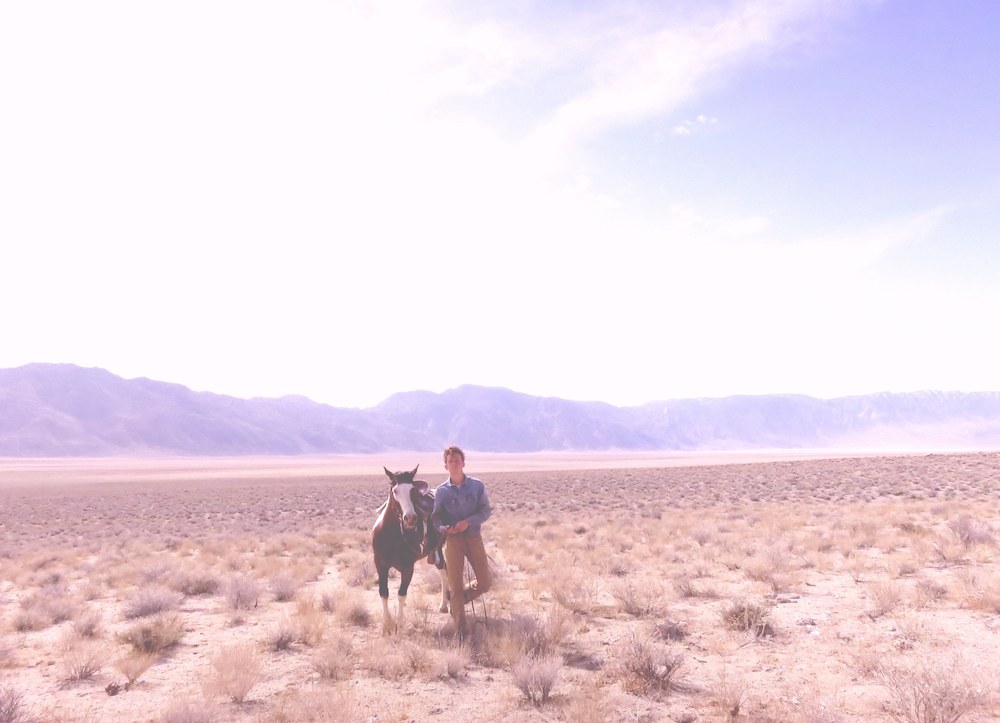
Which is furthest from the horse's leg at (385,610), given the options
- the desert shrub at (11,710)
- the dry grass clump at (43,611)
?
the dry grass clump at (43,611)

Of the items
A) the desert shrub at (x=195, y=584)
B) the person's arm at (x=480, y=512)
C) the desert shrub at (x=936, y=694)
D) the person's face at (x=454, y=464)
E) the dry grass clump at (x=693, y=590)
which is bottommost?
the desert shrub at (x=195, y=584)

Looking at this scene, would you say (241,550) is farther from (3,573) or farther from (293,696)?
(293,696)

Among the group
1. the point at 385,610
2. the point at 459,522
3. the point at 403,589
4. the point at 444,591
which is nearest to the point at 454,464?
the point at 459,522

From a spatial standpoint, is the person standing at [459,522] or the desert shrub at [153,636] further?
the person standing at [459,522]

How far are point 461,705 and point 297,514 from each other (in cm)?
2337

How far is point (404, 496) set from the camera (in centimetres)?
738

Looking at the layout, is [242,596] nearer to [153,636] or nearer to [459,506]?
[153,636]

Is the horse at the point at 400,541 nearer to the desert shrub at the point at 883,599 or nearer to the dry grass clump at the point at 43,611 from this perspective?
the dry grass clump at the point at 43,611

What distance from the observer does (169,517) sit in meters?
27.2

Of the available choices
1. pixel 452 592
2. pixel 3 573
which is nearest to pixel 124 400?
pixel 3 573

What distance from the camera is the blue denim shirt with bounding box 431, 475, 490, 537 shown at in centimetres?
748

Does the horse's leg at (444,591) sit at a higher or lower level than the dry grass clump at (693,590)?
higher

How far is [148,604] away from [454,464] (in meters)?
5.62

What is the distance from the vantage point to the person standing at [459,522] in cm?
731
